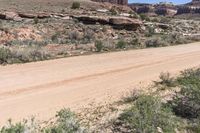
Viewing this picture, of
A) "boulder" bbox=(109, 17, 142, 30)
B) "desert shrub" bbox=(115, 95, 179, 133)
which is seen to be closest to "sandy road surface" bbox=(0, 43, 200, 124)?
"desert shrub" bbox=(115, 95, 179, 133)

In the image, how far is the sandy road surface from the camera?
38.8 feet

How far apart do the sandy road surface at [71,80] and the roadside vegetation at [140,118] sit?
1.04 meters

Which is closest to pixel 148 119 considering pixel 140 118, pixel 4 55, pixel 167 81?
pixel 140 118

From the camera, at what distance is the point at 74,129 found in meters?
8.34

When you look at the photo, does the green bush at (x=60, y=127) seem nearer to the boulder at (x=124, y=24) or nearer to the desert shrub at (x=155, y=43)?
the desert shrub at (x=155, y=43)

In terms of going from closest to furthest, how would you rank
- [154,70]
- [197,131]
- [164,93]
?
[197,131] < [164,93] < [154,70]

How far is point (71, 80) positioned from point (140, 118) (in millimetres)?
7013

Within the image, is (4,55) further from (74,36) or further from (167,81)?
(74,36)

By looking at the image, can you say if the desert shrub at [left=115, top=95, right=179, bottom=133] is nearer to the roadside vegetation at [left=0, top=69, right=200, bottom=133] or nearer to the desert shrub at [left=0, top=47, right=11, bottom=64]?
the roadside vegetation at [left=0, top=69, right=200, bottom=133]

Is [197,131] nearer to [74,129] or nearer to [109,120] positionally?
[109,120]

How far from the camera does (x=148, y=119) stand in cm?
926

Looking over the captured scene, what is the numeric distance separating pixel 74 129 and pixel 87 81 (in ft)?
24.7

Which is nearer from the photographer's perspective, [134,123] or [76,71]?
[134,123]

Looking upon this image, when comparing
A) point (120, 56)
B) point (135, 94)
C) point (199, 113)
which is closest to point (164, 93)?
point (135, 94)
